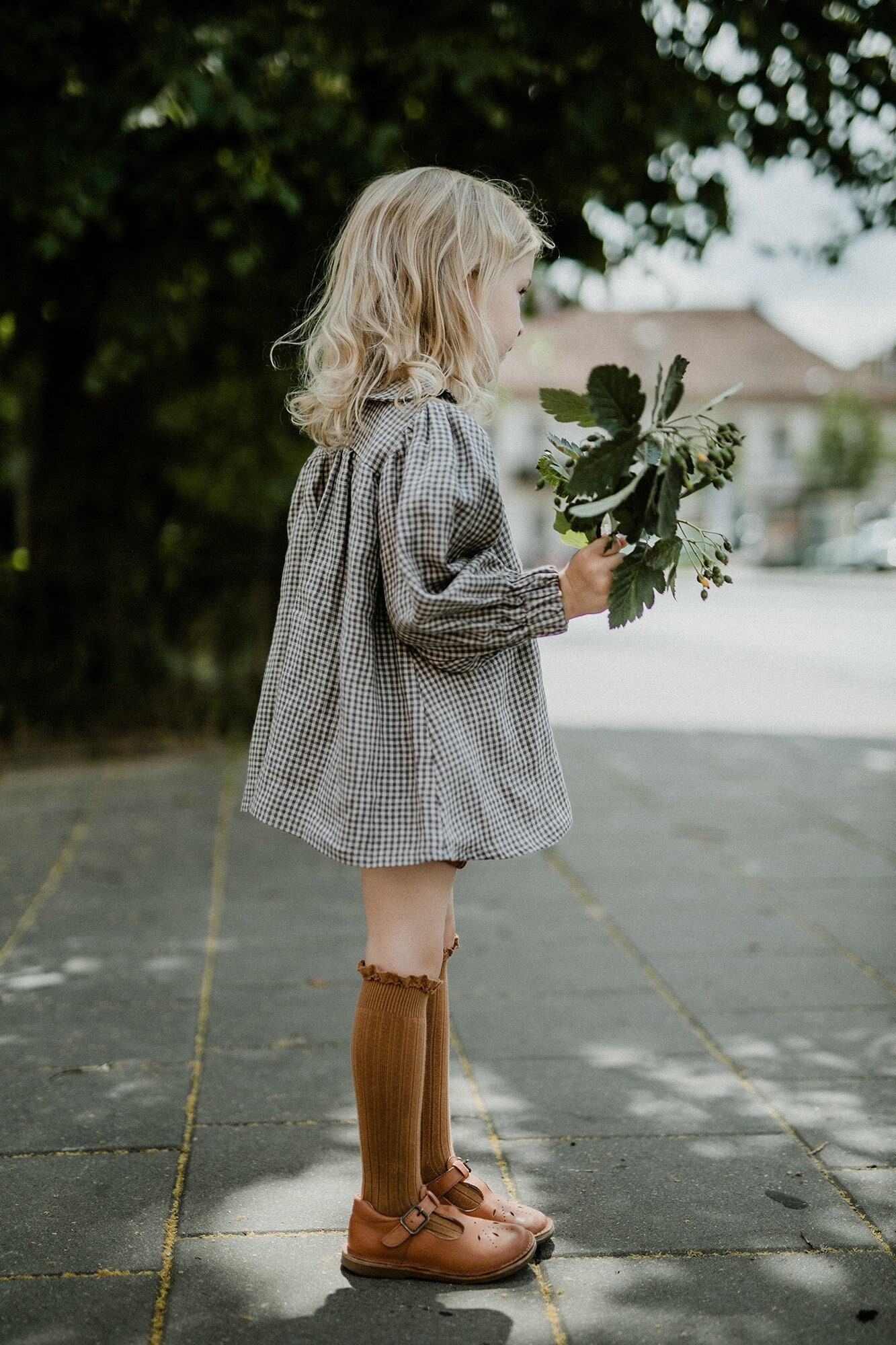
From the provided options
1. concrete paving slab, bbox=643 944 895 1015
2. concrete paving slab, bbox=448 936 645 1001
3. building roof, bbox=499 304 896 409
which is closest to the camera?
concrete paving slab, bbox=643 944 895 1015

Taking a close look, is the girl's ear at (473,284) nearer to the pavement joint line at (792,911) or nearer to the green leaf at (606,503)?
the green leaf at (606,503)

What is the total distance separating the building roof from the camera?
52.9 meters

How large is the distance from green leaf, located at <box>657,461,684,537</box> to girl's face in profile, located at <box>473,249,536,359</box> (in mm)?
432

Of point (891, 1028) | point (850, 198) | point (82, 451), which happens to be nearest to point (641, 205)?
point (850, 198)

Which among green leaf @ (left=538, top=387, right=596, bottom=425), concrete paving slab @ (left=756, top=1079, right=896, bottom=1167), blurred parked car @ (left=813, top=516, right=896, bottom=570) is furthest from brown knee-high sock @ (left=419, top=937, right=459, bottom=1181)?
blurred parked car @ (left=813, top=516, right=896, bottom=570)

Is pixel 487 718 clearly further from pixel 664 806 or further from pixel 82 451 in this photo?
pixel 82 451

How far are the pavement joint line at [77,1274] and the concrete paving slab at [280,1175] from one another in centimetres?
15

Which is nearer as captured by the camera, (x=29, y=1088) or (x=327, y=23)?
(x=29, y=1088)

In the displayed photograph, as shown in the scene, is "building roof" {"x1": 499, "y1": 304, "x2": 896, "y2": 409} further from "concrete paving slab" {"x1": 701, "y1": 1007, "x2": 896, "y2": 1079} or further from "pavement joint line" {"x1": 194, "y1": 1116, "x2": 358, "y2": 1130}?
"pavement joint line" {"x1": 194, "y1": 1116, "x2": 358, "y2": 1130}

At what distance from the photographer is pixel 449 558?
2.18m

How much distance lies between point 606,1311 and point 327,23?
5.59 metres

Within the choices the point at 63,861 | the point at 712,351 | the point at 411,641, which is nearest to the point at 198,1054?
the point at 411,641

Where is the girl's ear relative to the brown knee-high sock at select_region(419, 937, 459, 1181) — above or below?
above

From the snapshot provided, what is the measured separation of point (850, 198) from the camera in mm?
7340
